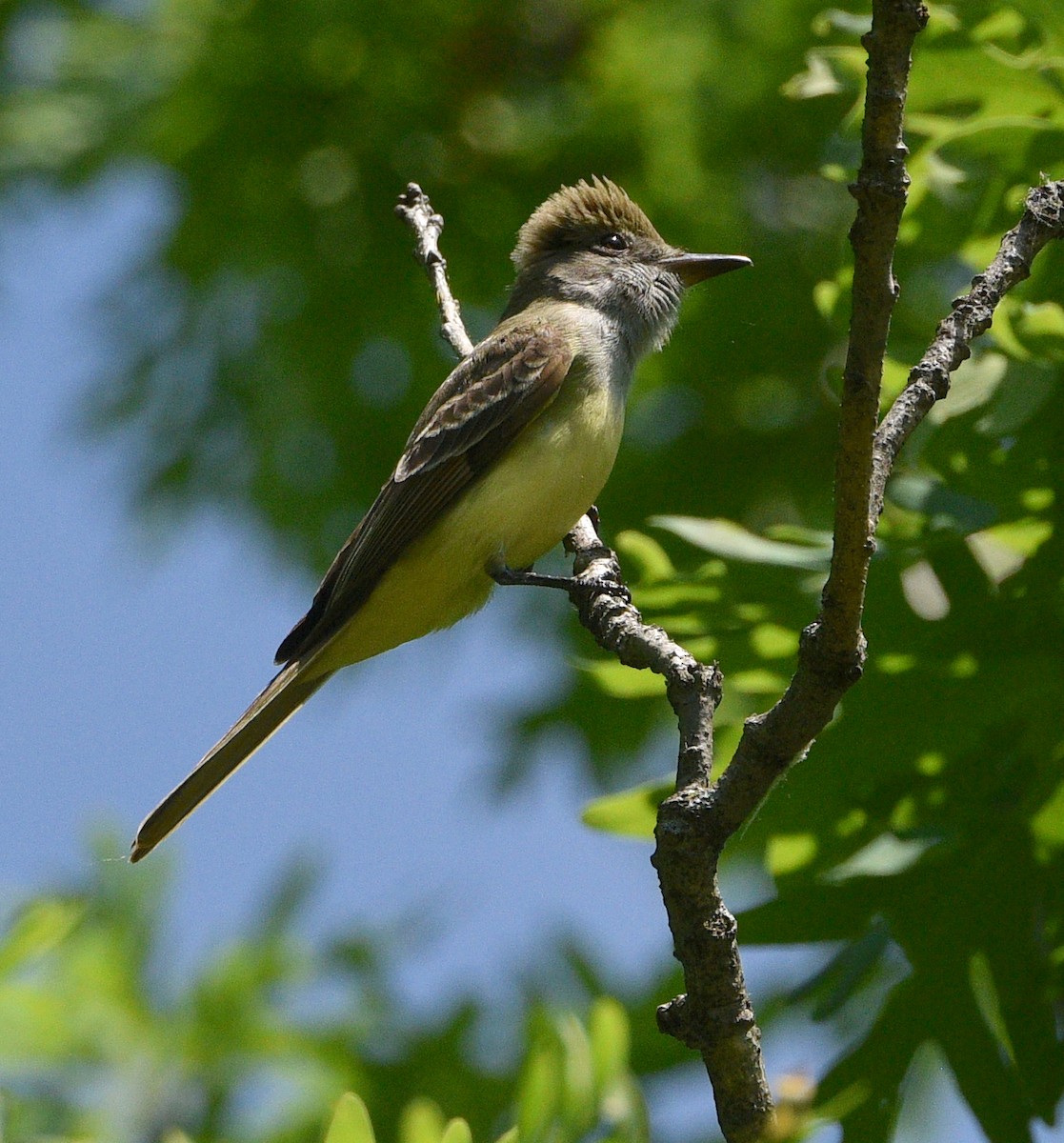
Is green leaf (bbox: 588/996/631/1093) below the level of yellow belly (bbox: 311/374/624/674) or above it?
below

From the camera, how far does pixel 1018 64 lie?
3168 mm

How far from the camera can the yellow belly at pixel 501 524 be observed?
4.41 meters

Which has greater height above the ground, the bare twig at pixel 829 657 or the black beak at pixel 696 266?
the black beak at pixel 696 266

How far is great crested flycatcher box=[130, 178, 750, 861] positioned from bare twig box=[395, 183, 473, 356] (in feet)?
0.33

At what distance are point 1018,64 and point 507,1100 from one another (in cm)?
322

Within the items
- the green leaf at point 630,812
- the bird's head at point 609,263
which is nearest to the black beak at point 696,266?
the bird's head at point 609,263

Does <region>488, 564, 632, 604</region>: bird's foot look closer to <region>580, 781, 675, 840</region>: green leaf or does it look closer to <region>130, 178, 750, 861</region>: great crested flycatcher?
<region>130, 178, 750, 861</region>: great crested flycatcher

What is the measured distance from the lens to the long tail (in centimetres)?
396

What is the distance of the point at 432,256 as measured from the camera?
4.80m

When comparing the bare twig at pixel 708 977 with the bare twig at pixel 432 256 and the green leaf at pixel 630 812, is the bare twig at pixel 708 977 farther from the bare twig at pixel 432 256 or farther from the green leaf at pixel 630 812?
the bare twig at pixel 432 256

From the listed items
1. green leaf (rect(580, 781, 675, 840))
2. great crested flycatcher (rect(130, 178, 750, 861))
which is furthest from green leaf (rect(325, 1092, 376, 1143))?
great crested flycatcher (rect(130, 178, 750, 861))

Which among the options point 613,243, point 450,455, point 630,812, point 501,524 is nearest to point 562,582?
point 501,524

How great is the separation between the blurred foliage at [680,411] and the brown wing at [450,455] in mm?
569

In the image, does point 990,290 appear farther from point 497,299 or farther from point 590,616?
point 497,299
